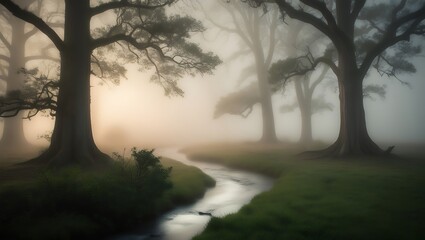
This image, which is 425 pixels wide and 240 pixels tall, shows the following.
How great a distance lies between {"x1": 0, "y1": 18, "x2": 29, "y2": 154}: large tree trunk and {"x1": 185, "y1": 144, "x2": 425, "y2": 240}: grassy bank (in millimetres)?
32311

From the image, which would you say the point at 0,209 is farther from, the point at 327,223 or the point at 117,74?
the point at 117,74

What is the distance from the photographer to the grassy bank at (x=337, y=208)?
29.4 feet

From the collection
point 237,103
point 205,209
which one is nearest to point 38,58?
point 237,103

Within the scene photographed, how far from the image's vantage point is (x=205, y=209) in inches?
544

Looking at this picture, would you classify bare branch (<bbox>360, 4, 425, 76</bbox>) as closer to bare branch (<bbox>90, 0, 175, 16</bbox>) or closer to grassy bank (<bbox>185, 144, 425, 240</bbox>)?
grassy bank (<bbox>185, 144, 425, 240</bbox>)

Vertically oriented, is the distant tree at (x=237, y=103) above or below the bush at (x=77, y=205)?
above

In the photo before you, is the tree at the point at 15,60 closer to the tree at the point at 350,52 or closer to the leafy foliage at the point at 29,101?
the leafy foliage at the point at 29,101

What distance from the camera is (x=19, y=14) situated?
648 inches

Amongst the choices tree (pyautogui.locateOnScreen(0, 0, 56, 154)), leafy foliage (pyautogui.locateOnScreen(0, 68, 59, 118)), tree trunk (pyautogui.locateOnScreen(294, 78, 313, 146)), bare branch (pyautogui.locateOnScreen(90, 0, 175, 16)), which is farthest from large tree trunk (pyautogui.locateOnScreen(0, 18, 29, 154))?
tree trunk (pyautogui.locateOnScreen(294, 78, 313, 146))

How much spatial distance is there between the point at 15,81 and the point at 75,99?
24.0 meters

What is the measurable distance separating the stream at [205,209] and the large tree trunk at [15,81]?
27.1 m

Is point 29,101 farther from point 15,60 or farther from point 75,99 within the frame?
point 15,60

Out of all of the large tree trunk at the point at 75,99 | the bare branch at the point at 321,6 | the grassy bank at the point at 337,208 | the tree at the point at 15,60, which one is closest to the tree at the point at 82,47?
the large tree trunk at the point at 75,99

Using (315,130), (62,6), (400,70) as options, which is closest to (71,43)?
(62,6)
